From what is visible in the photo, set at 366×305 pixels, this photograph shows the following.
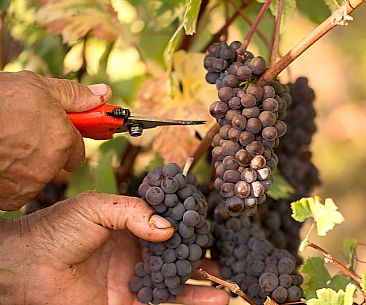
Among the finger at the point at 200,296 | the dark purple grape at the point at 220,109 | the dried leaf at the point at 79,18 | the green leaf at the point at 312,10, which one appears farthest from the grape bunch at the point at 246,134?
the dried leaf at the point at 79,18

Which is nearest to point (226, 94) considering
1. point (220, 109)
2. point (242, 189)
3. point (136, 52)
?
point (220, 109)

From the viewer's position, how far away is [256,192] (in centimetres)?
84

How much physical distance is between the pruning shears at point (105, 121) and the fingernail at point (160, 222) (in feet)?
0.42

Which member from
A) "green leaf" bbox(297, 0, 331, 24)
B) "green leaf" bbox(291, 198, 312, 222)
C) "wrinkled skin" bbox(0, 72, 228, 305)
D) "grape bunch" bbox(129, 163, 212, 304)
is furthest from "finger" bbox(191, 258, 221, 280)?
"green leaf" bbox(297, 0, 331, 24)

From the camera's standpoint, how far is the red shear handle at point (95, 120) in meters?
0.91

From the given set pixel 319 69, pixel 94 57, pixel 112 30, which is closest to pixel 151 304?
pixel 112 30

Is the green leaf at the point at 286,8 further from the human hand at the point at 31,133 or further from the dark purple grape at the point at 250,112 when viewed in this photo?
the human hand at the point at 31,133

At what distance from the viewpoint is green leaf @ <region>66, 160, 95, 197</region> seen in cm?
134

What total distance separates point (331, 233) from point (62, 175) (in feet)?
4.21

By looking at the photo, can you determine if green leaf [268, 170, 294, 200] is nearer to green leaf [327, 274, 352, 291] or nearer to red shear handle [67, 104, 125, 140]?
green leaf [327, 274, 352, 291]

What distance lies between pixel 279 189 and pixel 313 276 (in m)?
0.20

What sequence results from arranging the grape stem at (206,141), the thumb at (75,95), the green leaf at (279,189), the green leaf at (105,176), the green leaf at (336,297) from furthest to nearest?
the green leaf at (105,176) < the green leaf at (279,189) < the grape stem at (206,141) < the thumb at (75,95) < the green leaf at (336,297)

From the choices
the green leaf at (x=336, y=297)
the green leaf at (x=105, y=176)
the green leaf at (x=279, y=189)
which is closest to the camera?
the green leaf at (x=336, y=297)

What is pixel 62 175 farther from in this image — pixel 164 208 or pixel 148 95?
pixel 164 208
